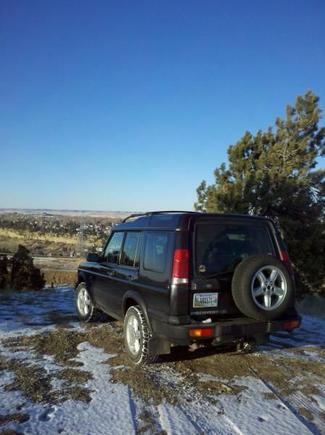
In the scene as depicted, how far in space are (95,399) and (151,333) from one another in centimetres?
105

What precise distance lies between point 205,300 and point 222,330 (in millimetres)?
356

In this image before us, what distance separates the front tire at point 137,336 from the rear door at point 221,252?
2.56 feet

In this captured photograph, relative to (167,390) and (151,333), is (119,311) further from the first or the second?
(167,390)

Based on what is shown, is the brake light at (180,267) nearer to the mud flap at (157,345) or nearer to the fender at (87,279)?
the mud flap at (157,345)

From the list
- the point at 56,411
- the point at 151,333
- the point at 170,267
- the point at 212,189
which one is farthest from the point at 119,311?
the point at 212,189

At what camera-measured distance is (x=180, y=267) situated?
4293 millimetres

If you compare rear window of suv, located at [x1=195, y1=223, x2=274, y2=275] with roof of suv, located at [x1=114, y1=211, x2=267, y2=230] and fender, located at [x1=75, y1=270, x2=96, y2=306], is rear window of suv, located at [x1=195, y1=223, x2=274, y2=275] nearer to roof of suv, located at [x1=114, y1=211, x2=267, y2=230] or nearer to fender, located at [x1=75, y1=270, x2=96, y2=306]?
roof of suv, located at [x1=114, y1=211, x2=267, y2=230]

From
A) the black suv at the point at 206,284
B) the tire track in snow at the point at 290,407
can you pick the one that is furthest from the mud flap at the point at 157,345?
the tire track in snow at the point at 290,407

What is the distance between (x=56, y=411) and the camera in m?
3.58

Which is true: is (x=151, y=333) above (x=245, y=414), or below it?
above

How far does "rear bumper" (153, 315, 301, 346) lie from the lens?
13.9ft

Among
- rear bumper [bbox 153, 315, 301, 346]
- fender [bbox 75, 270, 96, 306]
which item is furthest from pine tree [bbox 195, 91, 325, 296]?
rear bumper [bbox 153, 315, 301, 346]

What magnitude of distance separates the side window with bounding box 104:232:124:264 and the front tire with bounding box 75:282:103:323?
106 cm

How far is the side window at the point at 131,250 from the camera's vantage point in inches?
211
